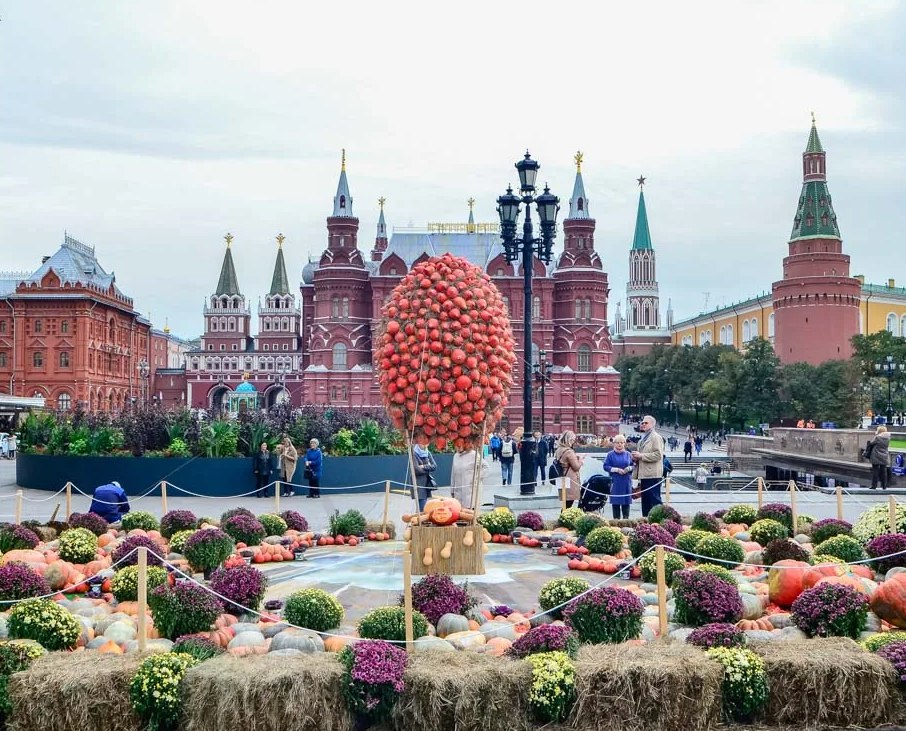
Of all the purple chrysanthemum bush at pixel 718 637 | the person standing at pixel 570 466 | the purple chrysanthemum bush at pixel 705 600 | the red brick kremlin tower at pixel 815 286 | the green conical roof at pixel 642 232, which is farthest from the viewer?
the green conical roof at pixel 642 232

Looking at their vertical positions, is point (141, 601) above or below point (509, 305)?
below

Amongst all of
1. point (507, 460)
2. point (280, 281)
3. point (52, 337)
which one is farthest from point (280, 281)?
point (507, 460)

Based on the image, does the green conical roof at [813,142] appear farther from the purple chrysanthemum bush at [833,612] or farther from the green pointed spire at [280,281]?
the purple chrysanthemum bush at [833,612]

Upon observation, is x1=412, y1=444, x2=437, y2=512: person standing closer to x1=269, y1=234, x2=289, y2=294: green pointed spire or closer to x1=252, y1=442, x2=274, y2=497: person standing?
x1=252, y1=442, x2=274, y2=497: person standing

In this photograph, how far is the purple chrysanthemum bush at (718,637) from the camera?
6.39m

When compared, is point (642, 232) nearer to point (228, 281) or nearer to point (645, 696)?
point (228, 281)

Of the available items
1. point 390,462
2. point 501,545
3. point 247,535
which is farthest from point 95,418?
point 501,545

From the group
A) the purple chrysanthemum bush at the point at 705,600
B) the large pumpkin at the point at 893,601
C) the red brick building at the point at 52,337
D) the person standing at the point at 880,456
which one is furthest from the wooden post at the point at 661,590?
the red brick building at the point at 52,337

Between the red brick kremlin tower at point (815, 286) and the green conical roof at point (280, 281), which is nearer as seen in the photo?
the red brick kremlin tower at point (815, 286)

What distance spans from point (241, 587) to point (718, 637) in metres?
3.96

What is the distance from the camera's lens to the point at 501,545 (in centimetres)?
1185

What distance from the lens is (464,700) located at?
5746 millimetres

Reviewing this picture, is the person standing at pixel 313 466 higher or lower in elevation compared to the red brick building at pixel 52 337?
lower

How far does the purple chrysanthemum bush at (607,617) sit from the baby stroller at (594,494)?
7484 mm
